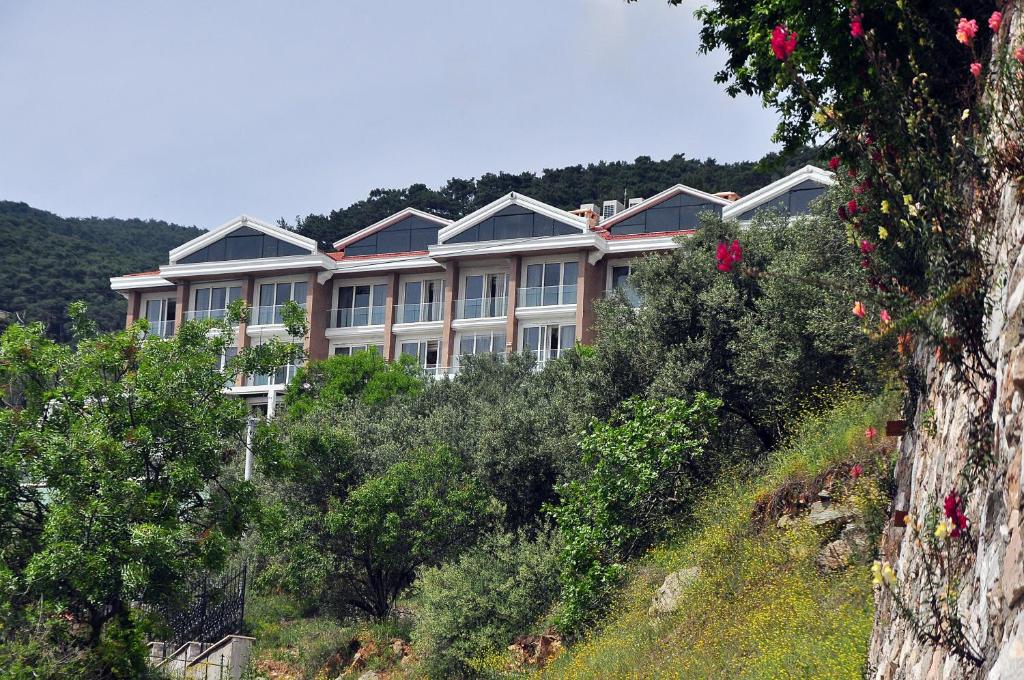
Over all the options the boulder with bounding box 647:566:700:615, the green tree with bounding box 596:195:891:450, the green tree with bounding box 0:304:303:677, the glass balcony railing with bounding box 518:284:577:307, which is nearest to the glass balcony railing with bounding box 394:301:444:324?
the glass balcony railing with bounding box 518:284:577:307

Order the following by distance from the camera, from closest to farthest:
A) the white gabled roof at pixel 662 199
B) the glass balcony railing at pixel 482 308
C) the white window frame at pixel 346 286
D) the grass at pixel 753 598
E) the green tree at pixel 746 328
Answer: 1. the grass at pixel 753 598
2. the green tree at pixel 746 328
3. the white gabled roof at pixel 662 199
4. the glass balcony railing at pixel 482 308
5. the white window frame at pixel 346 286

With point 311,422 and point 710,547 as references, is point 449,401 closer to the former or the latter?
point 311,422

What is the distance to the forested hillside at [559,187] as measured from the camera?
7344 cm

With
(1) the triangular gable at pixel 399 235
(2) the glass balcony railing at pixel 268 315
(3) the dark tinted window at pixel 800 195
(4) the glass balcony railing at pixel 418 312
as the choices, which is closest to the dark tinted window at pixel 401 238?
(1) the triangular gable at pixel 399 235

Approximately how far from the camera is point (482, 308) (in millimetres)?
53312

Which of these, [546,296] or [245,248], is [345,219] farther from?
[546,296]

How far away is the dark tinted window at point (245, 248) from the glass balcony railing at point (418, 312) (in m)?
5.23

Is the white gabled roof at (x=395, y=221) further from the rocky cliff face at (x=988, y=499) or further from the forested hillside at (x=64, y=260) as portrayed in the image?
the rocky cliff face at (x=988, y=499)

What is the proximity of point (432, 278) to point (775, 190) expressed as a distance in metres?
17.0

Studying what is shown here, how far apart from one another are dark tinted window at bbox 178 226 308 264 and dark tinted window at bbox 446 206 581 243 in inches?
334

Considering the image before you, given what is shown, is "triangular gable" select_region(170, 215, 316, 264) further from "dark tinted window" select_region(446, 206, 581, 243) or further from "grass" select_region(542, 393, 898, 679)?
"grass" select_region(542, 393, 898, 679)

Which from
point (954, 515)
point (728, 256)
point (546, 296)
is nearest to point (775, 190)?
point (546, 296)

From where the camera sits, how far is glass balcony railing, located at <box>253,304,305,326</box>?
183 feet

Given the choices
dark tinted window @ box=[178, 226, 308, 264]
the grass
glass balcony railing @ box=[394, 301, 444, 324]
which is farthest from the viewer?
dark tinted window @ box=[178, 226, 308, 264]
